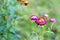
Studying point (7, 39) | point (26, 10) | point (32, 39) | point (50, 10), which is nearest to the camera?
point (32, 39)

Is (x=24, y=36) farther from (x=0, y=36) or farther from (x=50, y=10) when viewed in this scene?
(x=50, y=10)

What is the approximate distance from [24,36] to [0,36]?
0.68m

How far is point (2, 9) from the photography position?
2.46 meters

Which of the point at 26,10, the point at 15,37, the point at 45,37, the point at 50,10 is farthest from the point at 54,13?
the point at 15,37

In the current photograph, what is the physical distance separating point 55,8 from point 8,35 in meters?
1.63

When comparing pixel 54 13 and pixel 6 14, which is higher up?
pixel 6 14

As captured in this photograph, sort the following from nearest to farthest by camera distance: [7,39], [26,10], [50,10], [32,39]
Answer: [32,39]
[7,39]
[26,10]
[50,10]

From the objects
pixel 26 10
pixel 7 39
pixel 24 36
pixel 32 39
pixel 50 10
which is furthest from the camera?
pixel 50 10

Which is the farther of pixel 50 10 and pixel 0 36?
pixel 50 10

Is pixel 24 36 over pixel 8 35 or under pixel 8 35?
under

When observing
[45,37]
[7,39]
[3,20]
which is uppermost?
[3,20]

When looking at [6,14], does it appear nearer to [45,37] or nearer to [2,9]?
[2,9]

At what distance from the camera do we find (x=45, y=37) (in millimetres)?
3146

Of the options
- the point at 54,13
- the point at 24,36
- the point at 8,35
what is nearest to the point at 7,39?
the point at 8,35
